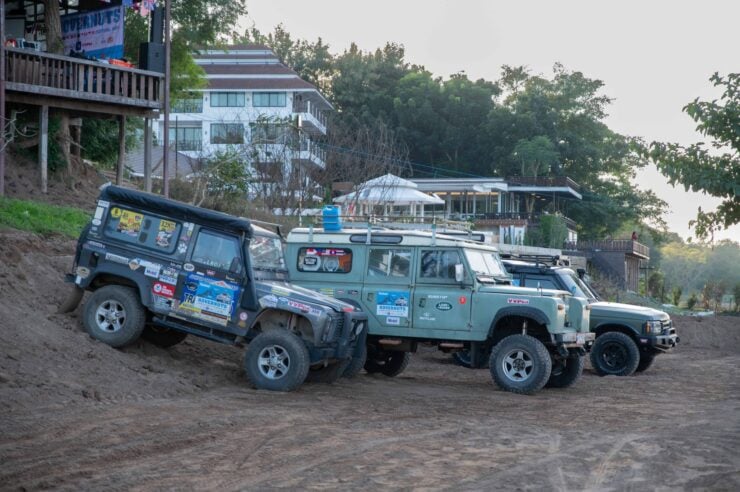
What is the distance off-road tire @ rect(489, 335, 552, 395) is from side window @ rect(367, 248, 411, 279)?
5.85 ft

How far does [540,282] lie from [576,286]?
66 centimetres

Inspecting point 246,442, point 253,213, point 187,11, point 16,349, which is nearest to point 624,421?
point 246,442

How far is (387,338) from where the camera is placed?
15.7 meters

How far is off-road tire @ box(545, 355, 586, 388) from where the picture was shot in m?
16.4

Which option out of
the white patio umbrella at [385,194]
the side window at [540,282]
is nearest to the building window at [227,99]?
the white patio umbrella at [385,194]

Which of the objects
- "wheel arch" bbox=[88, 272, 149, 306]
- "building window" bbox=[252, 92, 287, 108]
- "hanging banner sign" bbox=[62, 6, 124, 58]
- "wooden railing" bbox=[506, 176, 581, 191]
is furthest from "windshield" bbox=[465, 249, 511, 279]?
"building window" bbox=[252, 92, 287, 108]

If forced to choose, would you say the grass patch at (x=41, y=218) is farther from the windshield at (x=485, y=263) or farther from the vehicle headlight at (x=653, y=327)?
the vehicle headlight at (x=653, y=327)

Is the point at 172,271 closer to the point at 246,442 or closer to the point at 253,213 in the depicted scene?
the point at 246,442

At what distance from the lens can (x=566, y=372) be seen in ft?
54.2

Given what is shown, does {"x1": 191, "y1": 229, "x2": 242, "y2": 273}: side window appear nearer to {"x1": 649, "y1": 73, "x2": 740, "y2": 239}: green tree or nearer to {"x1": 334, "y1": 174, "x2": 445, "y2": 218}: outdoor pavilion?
{"x1": 649, "y1": 73, "x2": 740, "y2": 239}: green tree

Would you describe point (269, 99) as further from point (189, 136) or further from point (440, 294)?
point (440, 294)

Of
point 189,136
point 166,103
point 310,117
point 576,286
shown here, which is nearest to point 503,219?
point 310,117

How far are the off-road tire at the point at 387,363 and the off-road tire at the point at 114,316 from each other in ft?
14.0

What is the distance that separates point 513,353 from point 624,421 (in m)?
2.98
